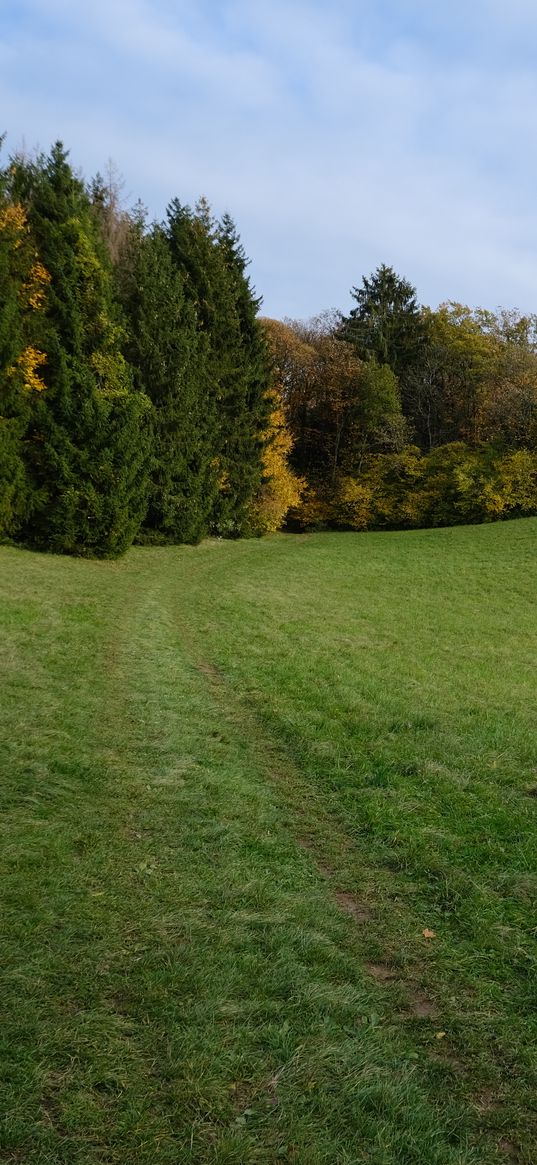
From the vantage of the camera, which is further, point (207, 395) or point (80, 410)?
point (207, 395)

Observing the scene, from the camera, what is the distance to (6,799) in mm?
5648

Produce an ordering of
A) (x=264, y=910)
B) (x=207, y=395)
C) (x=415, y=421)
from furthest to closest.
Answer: (x=415, y=421)
(x=207, y=395)
(x=264, y=910)

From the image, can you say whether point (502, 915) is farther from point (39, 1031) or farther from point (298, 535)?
point (298, 535)

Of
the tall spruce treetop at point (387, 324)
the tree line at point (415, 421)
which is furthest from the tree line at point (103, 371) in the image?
the tall spruce treetop at point (387, 324)

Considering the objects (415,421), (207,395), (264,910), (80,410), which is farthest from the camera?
(415,421)

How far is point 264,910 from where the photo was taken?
4391 millimetres

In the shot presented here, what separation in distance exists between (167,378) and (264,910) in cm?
2513

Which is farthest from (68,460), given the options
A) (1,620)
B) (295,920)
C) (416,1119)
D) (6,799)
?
(416,1119)

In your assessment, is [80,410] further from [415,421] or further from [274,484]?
[415,421]

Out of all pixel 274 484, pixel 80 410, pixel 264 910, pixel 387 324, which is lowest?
pixel 264 910

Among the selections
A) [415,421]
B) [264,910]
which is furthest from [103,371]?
[415,421]

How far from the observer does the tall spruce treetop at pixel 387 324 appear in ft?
151

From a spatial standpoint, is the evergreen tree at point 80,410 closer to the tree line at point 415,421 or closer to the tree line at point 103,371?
the tree line at point 103,371

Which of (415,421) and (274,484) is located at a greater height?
(415,421)
